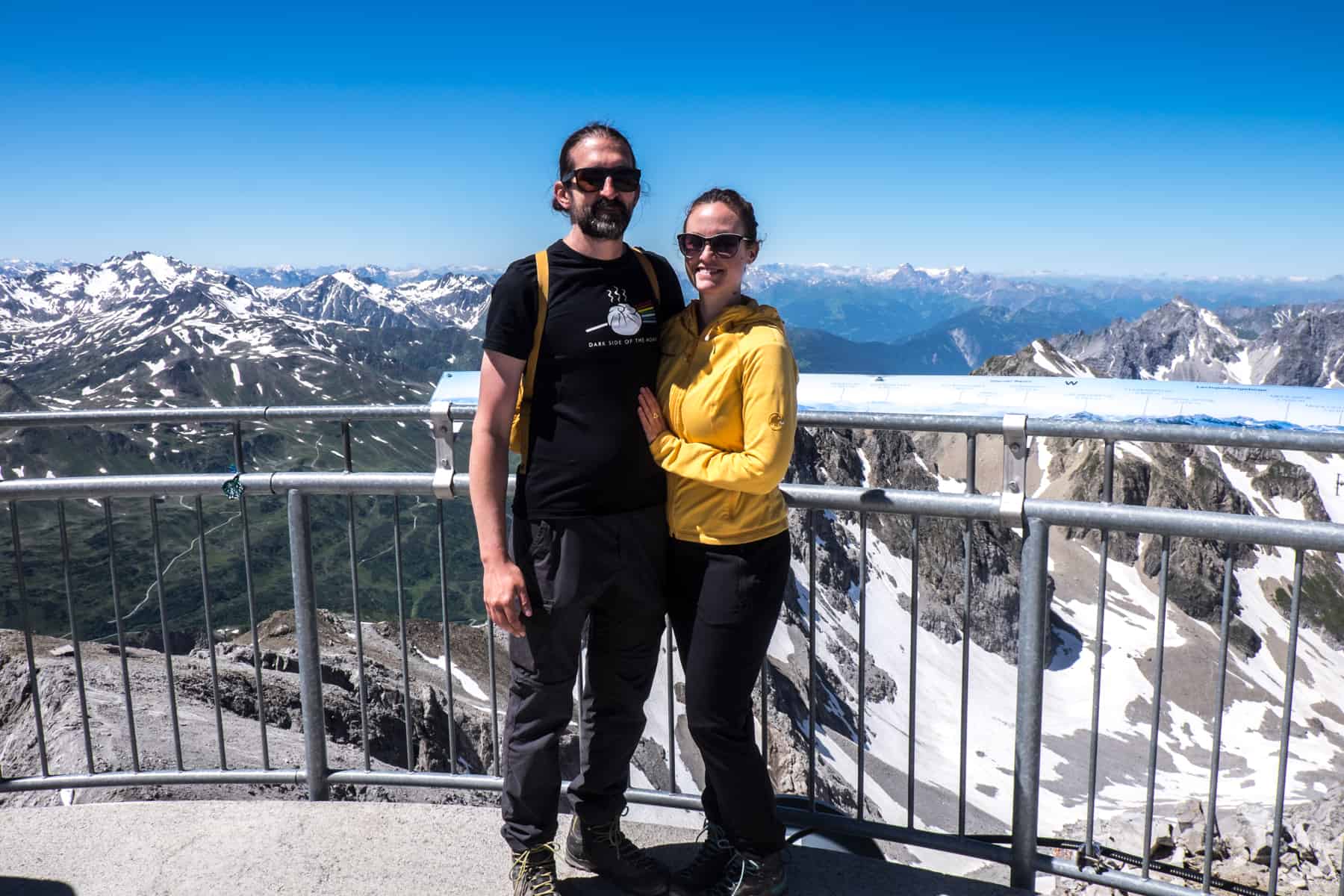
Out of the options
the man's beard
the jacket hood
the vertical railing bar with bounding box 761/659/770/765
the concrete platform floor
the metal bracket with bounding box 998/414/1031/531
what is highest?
the man's beard

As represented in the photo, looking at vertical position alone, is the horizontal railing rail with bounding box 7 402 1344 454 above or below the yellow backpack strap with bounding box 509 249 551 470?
below

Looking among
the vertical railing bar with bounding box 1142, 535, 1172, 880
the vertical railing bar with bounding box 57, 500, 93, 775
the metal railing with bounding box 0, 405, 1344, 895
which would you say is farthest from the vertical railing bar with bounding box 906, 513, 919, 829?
the vertical railing bar with bounding box 57, 500, 93, 775

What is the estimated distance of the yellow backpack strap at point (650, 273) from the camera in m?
4.23

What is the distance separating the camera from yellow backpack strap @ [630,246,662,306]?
4234 mm

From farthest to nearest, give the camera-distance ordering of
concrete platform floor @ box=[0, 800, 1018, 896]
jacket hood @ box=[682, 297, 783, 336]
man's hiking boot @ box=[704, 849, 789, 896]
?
concrete platform floor @ box=[0, 800, 1018, 896] → man's hiking boot @ box=[704, 849, 789, 896] → jacket hood @ box=[682, 297, 783, 336]

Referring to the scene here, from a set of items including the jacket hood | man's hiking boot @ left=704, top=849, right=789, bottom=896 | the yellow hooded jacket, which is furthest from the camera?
man's hiking boot @ left=704, top=849, right=789, bottom=896

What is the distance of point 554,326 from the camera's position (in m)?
4.00

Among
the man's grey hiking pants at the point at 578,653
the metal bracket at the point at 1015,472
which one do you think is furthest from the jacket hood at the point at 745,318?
the metal bracket at the point at 1015,472

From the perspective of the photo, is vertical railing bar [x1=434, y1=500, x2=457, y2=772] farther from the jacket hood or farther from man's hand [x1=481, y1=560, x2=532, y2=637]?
the jacket hood

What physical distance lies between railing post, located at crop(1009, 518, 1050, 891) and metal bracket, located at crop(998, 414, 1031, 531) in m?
0.11

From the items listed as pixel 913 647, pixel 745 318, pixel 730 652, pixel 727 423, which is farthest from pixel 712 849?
pixel 745 318

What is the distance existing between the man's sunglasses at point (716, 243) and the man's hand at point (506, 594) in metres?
1.54

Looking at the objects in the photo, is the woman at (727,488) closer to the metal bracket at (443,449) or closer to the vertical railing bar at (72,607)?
the metal bracket at (443,449)

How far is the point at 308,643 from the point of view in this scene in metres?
5.41
